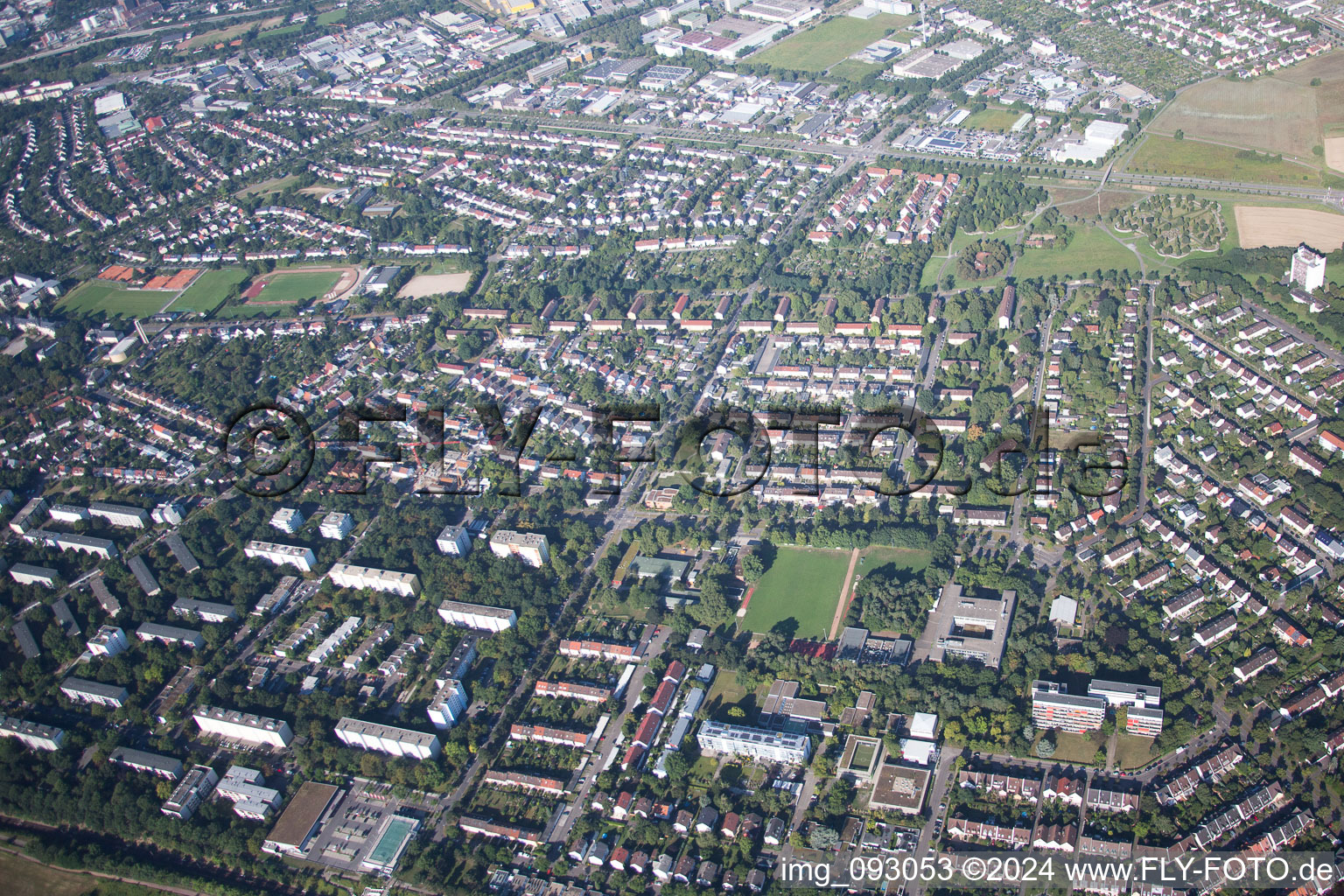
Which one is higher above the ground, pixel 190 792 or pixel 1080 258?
pixel 1080 258

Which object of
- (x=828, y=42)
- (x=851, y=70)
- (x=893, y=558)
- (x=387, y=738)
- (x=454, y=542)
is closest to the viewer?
(x=387, y=738)

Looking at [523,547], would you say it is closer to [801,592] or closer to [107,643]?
[801,592]

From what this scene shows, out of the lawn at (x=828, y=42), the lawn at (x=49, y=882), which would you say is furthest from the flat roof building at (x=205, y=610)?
the lawn at (x=828, y=42)

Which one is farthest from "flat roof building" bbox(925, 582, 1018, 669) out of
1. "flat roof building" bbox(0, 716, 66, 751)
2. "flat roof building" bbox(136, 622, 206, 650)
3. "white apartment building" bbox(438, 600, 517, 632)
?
"flat roof building" bbox(0, 716, 66, 751)

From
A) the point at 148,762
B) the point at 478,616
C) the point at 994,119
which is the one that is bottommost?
the point at 148,762

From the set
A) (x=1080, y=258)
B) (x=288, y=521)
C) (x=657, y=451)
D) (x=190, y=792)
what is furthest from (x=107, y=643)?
(x=1080, y=258)

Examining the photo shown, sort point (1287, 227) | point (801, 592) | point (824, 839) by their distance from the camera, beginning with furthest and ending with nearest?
1. point (1287, 227)
2. point (801, 592)
3. point (824, 839)

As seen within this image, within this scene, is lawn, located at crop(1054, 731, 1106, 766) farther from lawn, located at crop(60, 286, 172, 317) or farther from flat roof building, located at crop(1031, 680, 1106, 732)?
lawn, located at crop(60, 286, 172, 317)
